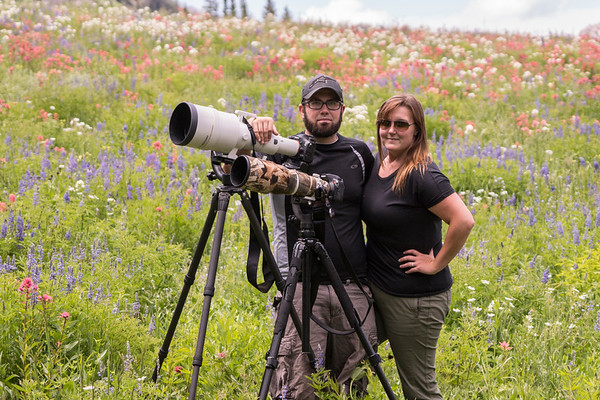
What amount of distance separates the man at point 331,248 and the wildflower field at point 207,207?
278 mm

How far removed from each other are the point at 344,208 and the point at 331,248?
0.82 ft

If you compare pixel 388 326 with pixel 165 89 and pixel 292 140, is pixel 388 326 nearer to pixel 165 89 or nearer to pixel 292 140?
pixel 292 140

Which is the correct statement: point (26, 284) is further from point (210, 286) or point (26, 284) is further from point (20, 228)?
point (20, 228)

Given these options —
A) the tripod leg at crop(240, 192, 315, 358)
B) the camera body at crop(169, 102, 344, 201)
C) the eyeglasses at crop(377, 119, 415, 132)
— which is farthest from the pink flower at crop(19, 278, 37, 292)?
the eyeglasses at crop(377, 119, 415, 132)

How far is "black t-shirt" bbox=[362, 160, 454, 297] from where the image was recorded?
9.44 ft

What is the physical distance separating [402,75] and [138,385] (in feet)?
33.1

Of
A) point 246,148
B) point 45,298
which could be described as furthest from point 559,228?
point 45,298

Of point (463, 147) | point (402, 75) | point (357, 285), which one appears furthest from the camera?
point (402, 75)

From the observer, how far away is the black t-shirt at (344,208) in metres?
3.08

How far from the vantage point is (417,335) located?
9.86 feet

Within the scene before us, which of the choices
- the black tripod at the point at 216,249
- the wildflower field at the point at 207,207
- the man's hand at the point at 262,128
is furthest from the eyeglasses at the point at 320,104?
the wildflower field at the point at 207,207

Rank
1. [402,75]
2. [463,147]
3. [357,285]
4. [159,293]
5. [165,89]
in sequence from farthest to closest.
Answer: [402,75]
[165,89]
[463,147]
[159,293]
[357,285]

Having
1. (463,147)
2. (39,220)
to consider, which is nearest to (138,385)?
(39,220)

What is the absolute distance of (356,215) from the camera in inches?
123
